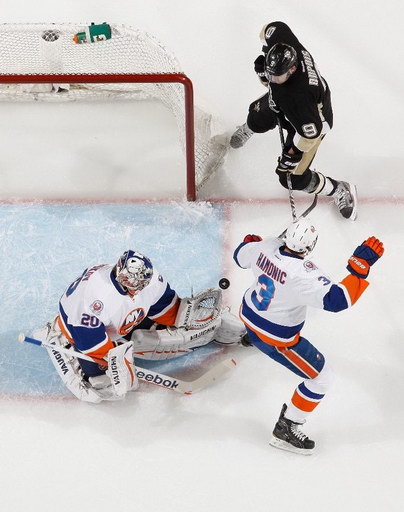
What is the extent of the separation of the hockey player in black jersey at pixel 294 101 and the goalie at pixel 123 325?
0.78 meters

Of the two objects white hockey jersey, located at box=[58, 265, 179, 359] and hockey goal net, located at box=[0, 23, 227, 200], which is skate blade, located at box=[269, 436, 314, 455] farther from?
hockey goal net, located at box=[0, 23, 227, 200]

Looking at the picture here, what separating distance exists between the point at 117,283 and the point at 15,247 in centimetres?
111

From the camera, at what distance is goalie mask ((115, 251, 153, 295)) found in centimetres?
334

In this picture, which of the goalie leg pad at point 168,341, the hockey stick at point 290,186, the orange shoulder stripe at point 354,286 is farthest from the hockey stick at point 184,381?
the hockey stick at point 290,186

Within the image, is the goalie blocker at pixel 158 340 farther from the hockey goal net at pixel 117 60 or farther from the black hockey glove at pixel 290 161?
the hockey goal net at pixel 117 60

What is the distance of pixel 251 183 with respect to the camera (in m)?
4.61

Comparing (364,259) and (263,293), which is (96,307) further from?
(364,259)

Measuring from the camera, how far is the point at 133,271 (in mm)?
3340

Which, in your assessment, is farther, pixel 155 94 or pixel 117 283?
pixel 155 94

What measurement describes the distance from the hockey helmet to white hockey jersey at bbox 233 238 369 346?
780 millimetres

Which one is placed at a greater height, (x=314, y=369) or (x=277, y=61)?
(x=277, y=61)

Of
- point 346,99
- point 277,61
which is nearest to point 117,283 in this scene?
point 277,61

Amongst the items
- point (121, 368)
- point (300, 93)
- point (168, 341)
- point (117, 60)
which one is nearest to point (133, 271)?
point (121, 368)

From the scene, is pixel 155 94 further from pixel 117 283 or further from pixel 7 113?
pixel 117 283
